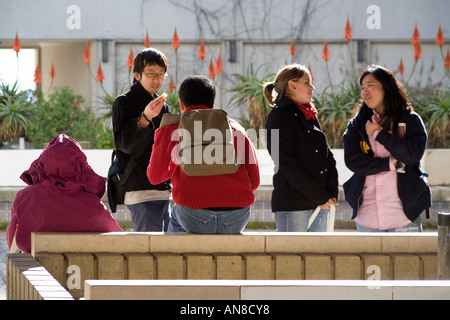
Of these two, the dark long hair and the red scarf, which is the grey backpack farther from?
the dark long hair

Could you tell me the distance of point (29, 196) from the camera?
422 cm

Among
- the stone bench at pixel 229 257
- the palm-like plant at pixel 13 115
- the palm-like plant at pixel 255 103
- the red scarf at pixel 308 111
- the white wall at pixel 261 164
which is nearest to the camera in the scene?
the stone bench at pixel 229 257

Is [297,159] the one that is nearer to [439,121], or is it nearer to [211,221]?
[211,221]

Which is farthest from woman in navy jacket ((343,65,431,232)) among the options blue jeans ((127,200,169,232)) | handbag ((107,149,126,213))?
handbag ((107,149,126,213))

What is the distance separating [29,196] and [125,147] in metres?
0.62

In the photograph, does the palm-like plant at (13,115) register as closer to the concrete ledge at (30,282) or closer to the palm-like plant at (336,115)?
the palm-like plant at (336,115)

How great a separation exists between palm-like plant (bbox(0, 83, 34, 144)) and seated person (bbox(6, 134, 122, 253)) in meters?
6.77

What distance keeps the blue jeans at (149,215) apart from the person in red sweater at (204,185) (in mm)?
467

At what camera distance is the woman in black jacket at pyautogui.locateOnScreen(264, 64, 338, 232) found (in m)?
4.81

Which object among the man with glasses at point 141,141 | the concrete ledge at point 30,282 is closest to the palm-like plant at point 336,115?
the man with glasses at point 141,141

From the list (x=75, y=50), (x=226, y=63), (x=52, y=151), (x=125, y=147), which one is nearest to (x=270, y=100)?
(x=125, y=147)

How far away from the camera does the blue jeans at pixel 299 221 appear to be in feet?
15.8

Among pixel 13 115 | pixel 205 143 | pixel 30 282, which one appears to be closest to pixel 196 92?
pixel 205 143
